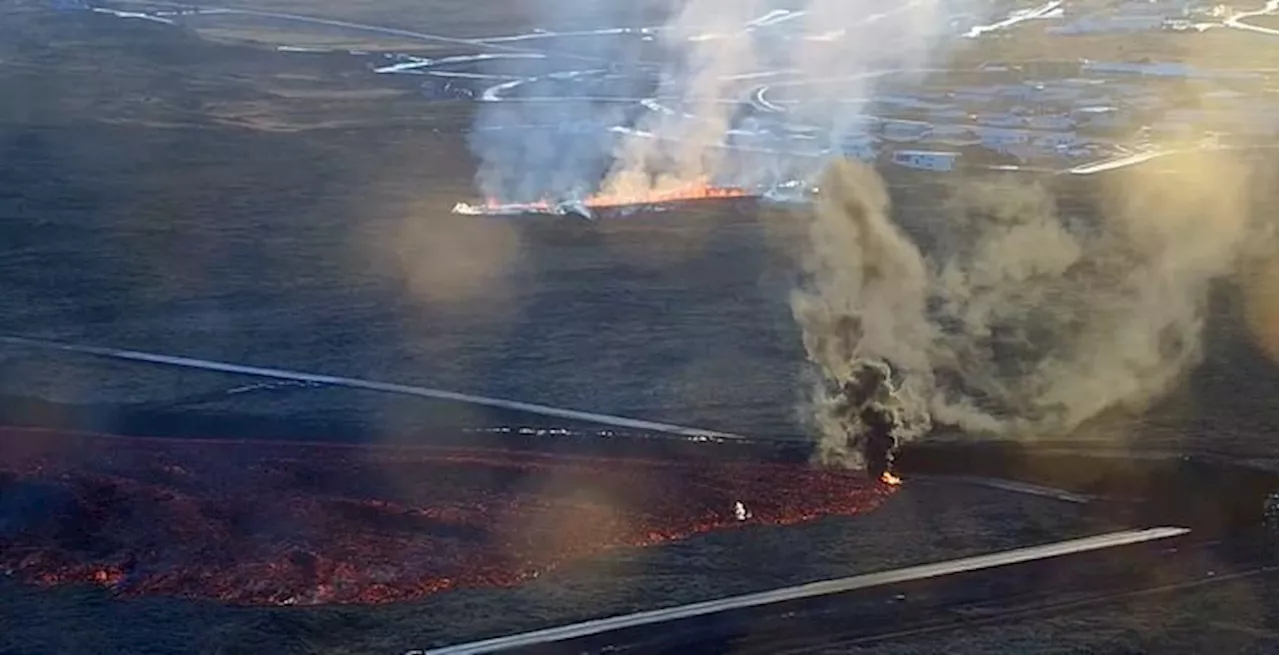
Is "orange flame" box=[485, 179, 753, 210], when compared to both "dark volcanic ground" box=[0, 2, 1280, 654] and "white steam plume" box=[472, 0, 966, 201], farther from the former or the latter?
"dark volcanic ground" box=[0, 2, 1280, 654]

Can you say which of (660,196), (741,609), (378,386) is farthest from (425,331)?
(660,196)

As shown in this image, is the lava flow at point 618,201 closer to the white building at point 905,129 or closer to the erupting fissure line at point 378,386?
the white building at point 905,129

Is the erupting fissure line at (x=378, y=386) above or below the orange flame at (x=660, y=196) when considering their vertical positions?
below

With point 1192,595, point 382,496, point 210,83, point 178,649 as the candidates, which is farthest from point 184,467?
point 210,83

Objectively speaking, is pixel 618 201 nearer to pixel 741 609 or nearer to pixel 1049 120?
pixel 1049 120

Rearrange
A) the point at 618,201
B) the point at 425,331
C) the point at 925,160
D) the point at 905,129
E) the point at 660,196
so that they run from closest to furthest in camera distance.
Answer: the point at 425,331
the point at 618,201
the point at 660,196
the point at 925,160
the point at 905,129

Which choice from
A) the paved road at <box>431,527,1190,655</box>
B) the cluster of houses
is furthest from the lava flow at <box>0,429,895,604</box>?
the cluster of houses

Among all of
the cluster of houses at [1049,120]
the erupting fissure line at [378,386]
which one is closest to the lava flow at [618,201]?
the cluster of houses at [1049,120]
